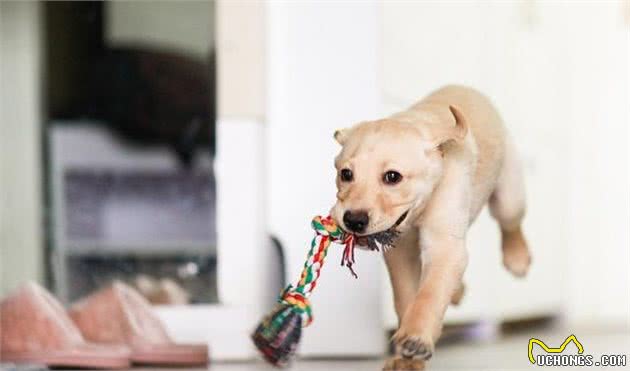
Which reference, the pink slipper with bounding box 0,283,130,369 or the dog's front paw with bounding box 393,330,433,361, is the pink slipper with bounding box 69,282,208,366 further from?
the dog's front paw with bounding box 393,330,433,361

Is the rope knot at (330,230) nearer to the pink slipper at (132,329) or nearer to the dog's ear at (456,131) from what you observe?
the dog's ear at (456,131)

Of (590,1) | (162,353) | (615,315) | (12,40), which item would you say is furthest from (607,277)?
(12,40)

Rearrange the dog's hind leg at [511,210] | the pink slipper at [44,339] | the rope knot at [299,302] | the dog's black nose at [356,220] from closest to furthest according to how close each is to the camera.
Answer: the dog's black nose at [356,220]
the rope knot at [299,302]
the dog's hind leg at [511,210]
the pink slipper at [44,339]

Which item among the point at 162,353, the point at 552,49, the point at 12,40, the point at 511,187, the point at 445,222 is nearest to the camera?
the point at 445,222

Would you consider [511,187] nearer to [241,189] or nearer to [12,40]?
[241,189]

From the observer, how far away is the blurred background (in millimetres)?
1341

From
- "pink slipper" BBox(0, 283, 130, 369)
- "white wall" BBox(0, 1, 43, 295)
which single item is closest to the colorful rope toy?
"pink slipper" BBox(0, 283, 130, 369)

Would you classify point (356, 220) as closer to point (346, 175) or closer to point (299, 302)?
point (346, 175)

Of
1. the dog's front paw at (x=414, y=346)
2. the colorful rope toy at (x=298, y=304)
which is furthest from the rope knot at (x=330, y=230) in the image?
the dog's front paw at (x=414, y=346)

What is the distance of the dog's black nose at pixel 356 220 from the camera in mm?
975

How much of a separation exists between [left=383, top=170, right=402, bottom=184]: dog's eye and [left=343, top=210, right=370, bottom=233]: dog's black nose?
0.04 meters

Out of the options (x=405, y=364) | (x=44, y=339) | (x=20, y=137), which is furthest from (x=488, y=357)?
(x=20, y=137)

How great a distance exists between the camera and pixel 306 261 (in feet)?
3.62

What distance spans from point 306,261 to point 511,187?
25 cm
